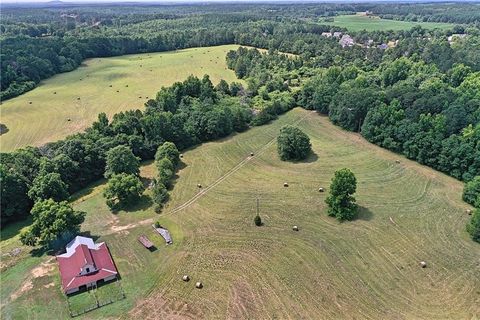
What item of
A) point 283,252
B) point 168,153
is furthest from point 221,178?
point 283,252

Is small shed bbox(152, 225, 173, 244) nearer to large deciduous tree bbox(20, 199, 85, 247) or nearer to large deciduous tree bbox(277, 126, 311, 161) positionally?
large deciduous tree bbox(20, 199, 85, 247)

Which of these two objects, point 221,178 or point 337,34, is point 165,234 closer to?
point 221,178

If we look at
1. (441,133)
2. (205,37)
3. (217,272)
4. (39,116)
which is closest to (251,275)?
(217,272)

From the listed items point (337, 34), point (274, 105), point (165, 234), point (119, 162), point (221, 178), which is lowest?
point (221, 178)

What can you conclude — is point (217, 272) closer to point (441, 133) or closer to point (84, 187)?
point (84, 187)

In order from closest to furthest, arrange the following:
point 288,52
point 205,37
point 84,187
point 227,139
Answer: point 84,187 < point 227,139 < point 288,52 < point 205,37

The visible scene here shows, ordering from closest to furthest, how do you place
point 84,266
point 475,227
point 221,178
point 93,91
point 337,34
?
1. point 84,266
2. point 475,227
3. point 221,178
4. point 93,91
5. point 337,34

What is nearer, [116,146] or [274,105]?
[116,146]
